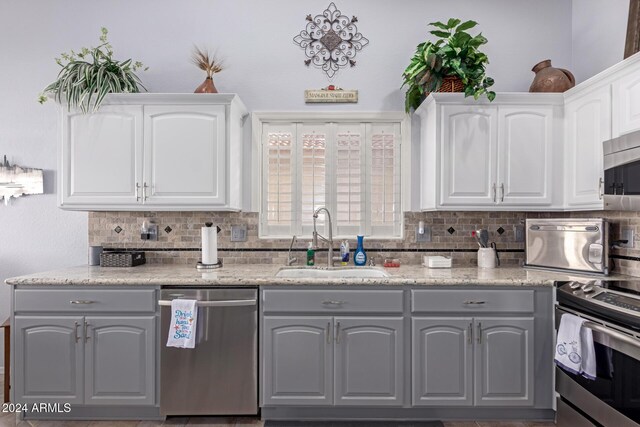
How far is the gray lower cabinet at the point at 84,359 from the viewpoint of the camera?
2250mm

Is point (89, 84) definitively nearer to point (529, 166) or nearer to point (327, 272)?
point (327, 272)

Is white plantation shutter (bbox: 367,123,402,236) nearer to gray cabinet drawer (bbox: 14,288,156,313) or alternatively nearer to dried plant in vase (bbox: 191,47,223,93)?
dried plant in vase (bbox: 191,47,223,93)

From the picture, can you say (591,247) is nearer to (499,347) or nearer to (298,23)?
(499,347)

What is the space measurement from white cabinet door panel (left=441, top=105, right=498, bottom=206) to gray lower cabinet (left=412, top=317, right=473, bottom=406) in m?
0.84

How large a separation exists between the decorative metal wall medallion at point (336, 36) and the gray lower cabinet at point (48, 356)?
2.46 meters

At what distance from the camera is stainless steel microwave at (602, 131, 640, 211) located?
6.34 feet

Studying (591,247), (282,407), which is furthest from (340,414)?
(591,247)

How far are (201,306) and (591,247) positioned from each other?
2448 mm

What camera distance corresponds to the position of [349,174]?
297 cm

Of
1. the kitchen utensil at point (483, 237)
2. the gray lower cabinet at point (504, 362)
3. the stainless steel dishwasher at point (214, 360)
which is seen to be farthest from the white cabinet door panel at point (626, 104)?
the stainless steel dishwasher at point (214, 360)

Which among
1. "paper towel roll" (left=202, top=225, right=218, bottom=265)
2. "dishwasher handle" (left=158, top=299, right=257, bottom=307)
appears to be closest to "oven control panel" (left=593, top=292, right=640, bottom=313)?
"dishwasher handle" (left=158, top=299, right=257, bottom=307)

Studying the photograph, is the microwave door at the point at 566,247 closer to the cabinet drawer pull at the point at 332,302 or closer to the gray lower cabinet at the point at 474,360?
the gray lower cabinet at the point at 474,360

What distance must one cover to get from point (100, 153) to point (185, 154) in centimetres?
58

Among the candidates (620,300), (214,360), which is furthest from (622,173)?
(214,360)
